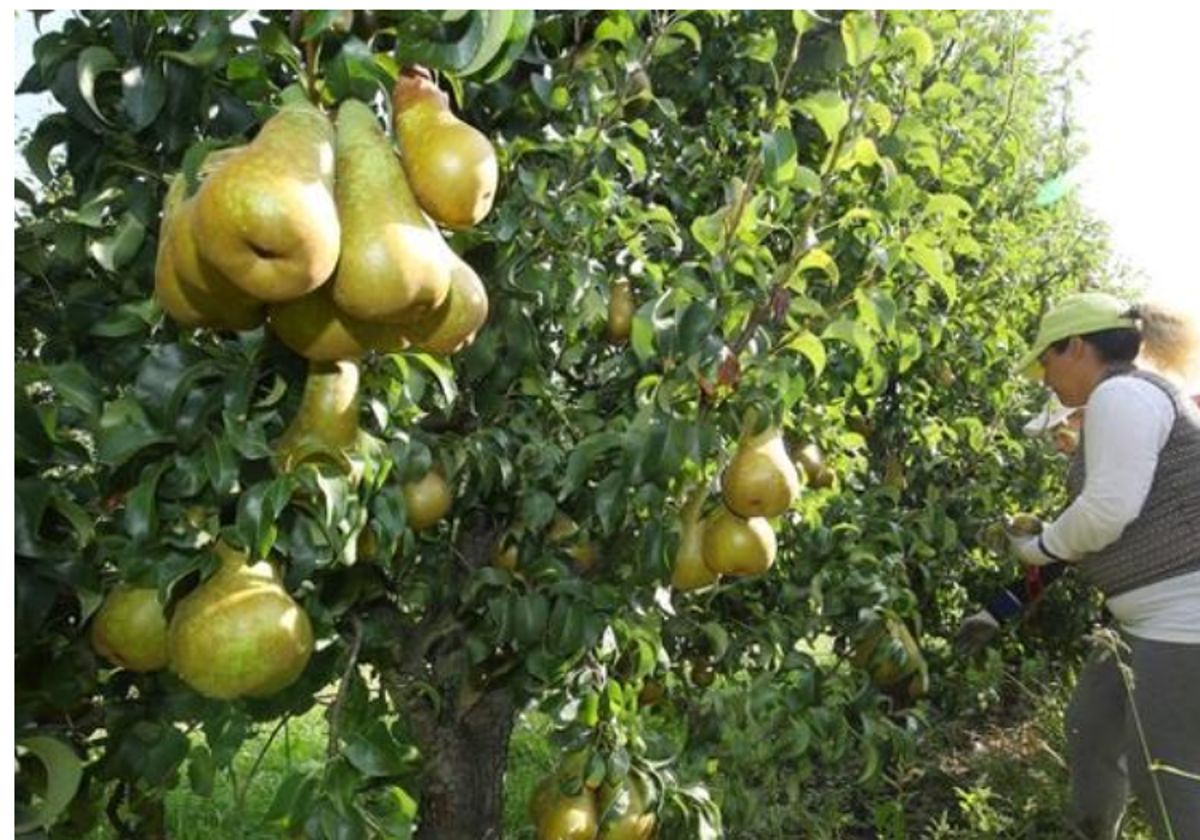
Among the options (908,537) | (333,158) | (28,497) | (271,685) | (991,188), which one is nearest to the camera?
(333,158)

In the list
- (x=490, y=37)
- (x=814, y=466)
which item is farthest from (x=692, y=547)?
(x=490, y=37)

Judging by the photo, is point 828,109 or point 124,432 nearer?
point 124,432

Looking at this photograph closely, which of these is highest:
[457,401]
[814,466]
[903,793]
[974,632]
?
[457,401]

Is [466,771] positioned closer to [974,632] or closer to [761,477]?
[761,477]

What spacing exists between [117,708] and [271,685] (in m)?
0.31

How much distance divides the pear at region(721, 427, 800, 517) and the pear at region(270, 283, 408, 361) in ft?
2.88

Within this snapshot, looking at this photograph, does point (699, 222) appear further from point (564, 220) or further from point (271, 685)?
point (271, 685)

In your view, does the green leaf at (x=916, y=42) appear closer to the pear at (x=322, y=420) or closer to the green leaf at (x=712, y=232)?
the green leaf at (x=712, y=232)

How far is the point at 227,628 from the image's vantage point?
1176mm

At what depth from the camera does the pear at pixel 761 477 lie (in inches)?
71.5

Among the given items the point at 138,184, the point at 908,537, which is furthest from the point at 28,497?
the point at 908,537

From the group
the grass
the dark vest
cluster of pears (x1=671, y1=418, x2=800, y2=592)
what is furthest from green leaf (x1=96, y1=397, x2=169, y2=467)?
the dark vest

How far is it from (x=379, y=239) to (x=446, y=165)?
12 cm

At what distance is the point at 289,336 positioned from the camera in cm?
105
